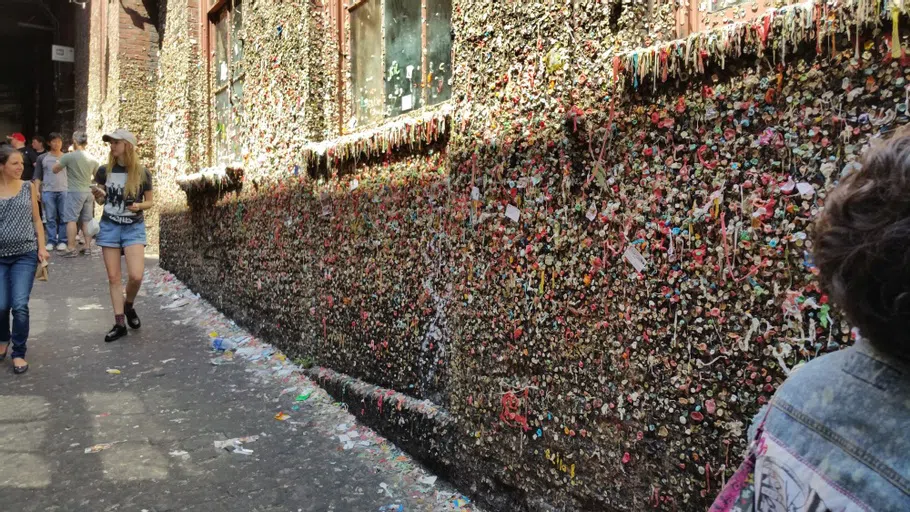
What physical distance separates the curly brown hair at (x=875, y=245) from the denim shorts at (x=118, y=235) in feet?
18.1

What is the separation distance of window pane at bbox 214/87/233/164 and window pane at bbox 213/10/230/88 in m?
0.15

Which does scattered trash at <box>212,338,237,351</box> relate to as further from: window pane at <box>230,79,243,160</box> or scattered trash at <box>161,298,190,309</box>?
window pane at <box>230,79,243,160</box>

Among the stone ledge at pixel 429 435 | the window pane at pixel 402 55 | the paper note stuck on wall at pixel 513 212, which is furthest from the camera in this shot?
the window pane at pixel 402 55

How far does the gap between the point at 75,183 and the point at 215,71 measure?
3860mm

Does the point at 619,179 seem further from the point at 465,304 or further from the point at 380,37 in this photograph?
the point at 380,37

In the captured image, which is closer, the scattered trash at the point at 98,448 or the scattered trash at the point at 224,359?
the scattered trash at the point at 98,448

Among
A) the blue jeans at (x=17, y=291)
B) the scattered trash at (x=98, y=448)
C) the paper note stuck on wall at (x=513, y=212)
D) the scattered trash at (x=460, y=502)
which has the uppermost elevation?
the paper note stuck on wall at (x=513, y=212)

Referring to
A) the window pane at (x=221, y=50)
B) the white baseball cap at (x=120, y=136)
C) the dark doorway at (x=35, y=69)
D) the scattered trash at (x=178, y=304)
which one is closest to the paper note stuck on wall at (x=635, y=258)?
the white baseball cap at (x=120, y=136)

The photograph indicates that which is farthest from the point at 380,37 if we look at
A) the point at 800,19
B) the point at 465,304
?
the point at 800,19

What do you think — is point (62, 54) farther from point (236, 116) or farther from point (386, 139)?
point (386, 139)

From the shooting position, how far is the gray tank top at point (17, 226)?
4.52 meters

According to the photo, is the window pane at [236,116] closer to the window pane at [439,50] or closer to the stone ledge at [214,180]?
the stone ledge at [214,180]

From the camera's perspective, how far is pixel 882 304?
823mm

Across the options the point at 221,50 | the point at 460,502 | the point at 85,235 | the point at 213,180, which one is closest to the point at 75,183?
the point at 85,235
